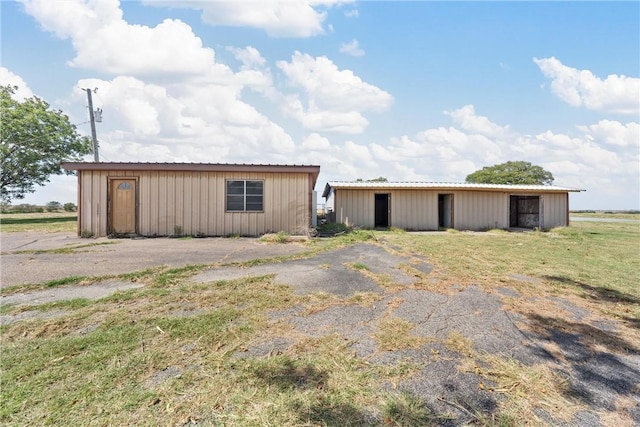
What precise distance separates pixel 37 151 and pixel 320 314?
99.7 ft

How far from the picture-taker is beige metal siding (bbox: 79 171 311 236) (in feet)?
33.3

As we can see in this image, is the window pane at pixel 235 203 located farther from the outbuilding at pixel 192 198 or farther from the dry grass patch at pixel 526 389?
the dry grass patch at pixel 526 389

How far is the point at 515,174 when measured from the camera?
42812 millimetres

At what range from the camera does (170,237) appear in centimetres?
1023

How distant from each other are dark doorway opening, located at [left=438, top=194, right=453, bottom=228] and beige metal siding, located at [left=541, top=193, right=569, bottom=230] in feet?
17.2

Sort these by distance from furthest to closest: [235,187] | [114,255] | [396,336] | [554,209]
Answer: [554,209], [235,187], [114,255], [396,336]

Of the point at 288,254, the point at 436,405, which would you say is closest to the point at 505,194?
the point at 288,254

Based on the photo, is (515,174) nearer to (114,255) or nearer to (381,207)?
(381,207)

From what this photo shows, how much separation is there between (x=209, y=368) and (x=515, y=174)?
50.2 meters

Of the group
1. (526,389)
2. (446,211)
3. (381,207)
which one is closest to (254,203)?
(526,389)

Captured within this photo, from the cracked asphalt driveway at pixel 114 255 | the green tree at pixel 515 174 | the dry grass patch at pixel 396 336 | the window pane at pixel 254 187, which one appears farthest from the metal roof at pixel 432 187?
the green tree at pixel 515 174

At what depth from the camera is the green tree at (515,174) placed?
42062 mm

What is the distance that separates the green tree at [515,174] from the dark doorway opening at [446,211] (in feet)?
95.4

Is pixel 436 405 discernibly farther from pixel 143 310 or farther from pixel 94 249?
pixel 94 249
